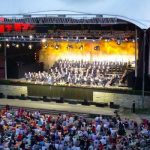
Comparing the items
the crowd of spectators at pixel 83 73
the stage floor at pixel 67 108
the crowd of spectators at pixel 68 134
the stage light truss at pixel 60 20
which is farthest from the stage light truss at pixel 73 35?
the crowd of spectators at pixel 68 134

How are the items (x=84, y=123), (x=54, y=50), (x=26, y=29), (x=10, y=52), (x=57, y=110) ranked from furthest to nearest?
1. (x=54, y=50)
2. (x=10, y=52)
3. (x=26, y=29)
4. (x=57, y=110)
5. (x=84, y=123)

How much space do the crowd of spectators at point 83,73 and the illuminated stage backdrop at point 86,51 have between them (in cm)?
180

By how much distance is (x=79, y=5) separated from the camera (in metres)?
38.2

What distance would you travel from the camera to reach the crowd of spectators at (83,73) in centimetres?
3972

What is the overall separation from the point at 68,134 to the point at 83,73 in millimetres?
16324

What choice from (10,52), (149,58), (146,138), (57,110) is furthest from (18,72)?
(146,138)

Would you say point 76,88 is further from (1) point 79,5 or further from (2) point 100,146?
(2) point 100,146

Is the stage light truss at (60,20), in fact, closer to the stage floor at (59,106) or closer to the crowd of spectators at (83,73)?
the crowd of spectators at (83,73)

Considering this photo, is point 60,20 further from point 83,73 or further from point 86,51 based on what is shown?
point 86,51

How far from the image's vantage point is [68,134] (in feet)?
88.1

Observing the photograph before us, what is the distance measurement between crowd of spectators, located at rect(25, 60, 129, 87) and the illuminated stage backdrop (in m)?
1.80

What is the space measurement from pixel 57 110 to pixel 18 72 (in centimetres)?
965

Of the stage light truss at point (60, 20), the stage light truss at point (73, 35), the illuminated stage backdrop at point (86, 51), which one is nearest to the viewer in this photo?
the stage light truss at point (60, 20)

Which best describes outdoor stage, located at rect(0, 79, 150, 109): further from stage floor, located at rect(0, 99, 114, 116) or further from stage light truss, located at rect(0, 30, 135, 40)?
stage light truss, located at rect(0, 30, 135, 40)
